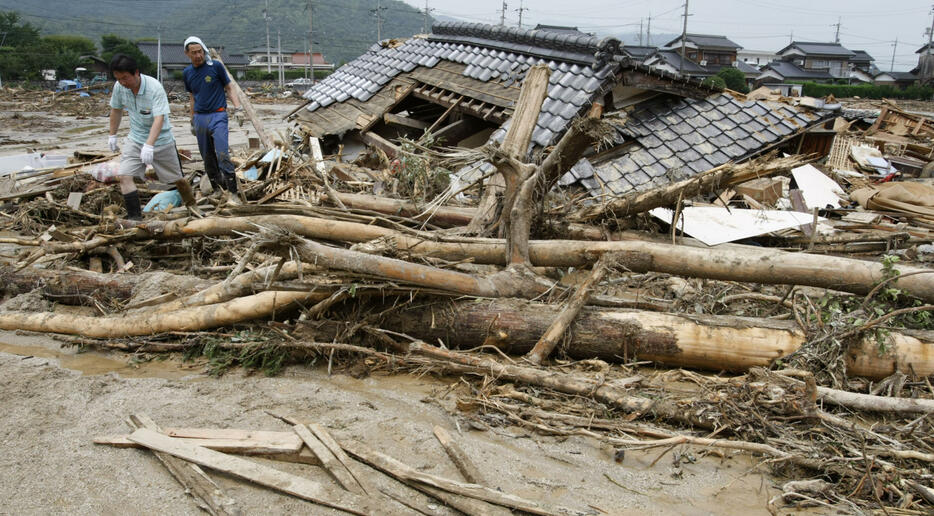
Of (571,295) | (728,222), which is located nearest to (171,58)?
(728,222)

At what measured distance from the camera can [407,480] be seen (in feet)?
8.33

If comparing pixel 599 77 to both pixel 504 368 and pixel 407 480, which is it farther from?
pixel 407 480

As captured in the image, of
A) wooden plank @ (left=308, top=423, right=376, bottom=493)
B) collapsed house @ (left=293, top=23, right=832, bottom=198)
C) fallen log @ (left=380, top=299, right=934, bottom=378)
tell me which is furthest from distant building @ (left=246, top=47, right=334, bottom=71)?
wooden plank @ (left=308, top=423, right=376, bottom=493)

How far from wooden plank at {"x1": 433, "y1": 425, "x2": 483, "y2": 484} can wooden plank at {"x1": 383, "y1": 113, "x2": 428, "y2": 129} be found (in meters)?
7.17

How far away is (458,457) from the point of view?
2.72 metres

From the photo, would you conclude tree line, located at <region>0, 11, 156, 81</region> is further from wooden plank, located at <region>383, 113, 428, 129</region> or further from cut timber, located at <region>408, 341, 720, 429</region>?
cut timber, located at <region>408, 341, 720, 429</region>

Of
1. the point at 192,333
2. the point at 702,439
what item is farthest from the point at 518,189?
the point at 192,333

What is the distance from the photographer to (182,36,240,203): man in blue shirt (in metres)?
6.56

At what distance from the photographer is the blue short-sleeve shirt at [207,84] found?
21.5 ft

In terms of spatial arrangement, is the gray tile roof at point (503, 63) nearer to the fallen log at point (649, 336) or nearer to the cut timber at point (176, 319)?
the fallen log at point (649, 336)

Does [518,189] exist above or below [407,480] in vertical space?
above

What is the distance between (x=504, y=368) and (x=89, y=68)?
43654 mm

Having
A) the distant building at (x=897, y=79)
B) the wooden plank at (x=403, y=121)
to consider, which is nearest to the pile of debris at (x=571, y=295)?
the wooden plank at (x=403, y=121)

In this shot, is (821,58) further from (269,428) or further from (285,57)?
(269,428)
